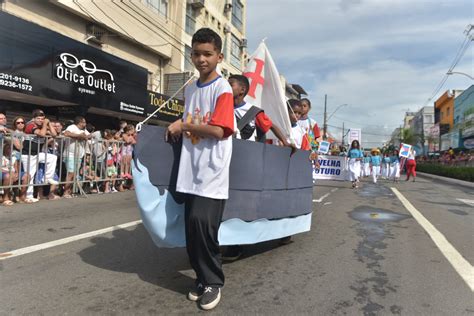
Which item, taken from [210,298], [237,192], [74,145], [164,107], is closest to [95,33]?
[164,107]

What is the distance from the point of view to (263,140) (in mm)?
3912

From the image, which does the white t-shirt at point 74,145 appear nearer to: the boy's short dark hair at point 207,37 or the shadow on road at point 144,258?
the shadow on road at point 144,258

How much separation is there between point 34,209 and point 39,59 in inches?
304

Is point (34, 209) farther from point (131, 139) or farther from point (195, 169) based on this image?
point (195, 169)

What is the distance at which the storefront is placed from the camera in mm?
11883

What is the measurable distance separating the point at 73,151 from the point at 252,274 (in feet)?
21.3

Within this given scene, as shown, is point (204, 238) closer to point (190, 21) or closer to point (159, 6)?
point (159, 6)

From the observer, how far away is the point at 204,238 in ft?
9.27

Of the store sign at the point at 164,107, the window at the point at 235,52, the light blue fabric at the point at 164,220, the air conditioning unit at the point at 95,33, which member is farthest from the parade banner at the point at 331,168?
the window at the point at 235,52

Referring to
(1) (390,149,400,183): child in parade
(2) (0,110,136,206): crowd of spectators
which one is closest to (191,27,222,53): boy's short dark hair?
(2) (0,110,136,206): crowd of spectators

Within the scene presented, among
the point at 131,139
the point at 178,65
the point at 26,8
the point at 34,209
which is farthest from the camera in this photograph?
the point at 178,65

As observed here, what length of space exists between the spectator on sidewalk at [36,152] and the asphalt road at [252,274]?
1838mm

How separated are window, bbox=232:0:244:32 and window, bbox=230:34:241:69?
1.47 meters

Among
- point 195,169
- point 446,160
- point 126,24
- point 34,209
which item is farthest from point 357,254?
point 446,160
